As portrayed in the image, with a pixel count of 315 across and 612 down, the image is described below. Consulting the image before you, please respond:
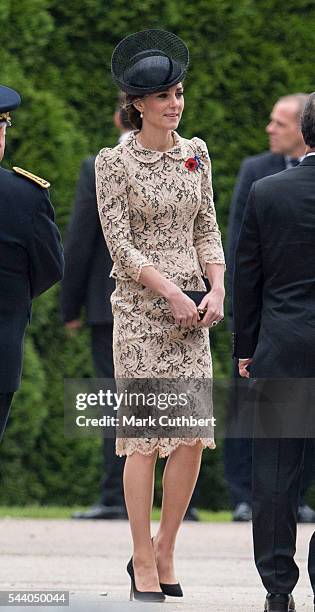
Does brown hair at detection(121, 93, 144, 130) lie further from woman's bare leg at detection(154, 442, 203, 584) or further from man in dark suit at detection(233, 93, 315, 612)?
woman's bare leg at detection(154, 442, 203, 584)

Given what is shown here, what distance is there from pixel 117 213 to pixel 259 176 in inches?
107

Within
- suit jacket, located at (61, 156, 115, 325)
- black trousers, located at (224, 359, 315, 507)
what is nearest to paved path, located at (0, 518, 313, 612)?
black trousers, located at (224, 359, 315, 507)

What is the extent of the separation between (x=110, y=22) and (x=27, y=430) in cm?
230

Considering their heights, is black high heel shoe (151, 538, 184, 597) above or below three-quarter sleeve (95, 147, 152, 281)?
below

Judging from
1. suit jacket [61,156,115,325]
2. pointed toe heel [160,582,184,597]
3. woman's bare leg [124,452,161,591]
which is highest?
suit jacket [61,156,115,325]

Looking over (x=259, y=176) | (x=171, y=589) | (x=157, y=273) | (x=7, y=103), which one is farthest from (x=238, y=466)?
(x=7, y=103)

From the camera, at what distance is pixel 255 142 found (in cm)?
949

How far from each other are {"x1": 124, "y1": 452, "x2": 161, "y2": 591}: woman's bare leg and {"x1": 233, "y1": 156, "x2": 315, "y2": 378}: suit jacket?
57 cm

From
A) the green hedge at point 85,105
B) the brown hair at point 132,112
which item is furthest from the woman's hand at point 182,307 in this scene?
the green hedge at point 85,105

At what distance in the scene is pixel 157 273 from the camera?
5789 mm

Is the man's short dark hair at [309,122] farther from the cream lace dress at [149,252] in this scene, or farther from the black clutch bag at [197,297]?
the black clutch bag at [197,297]

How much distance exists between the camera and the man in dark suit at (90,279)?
8305 mm

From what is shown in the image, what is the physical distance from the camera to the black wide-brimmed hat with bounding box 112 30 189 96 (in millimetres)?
5910

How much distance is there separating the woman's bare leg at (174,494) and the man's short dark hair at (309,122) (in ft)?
3.76
